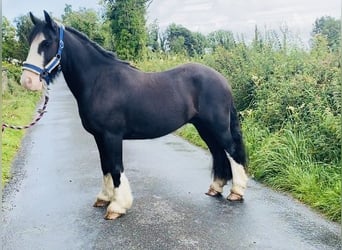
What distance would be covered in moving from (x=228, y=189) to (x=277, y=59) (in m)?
3.32

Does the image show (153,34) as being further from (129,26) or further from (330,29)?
(330,29)

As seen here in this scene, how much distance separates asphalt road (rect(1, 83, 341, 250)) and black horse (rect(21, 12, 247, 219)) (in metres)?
0.27

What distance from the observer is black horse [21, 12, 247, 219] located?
3.86 m

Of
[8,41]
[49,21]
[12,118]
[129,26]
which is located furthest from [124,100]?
[8,41]

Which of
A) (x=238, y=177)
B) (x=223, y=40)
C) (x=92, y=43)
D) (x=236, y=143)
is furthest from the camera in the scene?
(x=223, y=40)

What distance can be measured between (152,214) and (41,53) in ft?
6.08

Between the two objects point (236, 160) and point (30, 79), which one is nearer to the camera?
point (30, 79)

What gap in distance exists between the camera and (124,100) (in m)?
4.07

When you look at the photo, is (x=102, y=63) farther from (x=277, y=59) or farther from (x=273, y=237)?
(x=277, y=59)

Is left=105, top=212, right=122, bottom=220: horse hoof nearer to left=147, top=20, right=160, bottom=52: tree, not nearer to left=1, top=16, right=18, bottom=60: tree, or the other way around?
left=147, top=20, right=160, bottom=52: tree

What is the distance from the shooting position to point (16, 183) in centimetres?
528

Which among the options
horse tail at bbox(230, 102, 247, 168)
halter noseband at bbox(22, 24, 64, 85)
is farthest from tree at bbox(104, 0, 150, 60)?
halter noseband at bbox(22, 24, 64, 85)

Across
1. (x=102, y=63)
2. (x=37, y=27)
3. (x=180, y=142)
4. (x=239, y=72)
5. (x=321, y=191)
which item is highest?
(x=37, y=27)

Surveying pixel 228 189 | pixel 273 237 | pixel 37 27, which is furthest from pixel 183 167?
pixel 37 27
